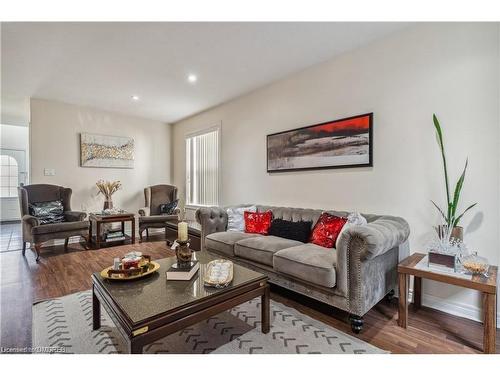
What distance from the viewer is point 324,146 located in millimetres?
2910

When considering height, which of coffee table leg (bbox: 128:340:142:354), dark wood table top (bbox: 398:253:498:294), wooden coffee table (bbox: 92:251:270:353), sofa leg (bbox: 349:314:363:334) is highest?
dark wood table top (bbox: 398:253:498:294)

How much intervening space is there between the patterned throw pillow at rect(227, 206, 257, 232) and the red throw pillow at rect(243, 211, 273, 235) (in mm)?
111

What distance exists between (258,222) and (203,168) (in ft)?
7.77

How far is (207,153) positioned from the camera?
193 inches

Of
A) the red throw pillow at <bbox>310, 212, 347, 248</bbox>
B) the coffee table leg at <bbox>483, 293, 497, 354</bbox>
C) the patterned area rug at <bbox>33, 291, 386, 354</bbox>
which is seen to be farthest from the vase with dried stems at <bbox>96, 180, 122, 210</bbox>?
the coffee table leg at <bbox>483, 293, 497, 354</bbox>

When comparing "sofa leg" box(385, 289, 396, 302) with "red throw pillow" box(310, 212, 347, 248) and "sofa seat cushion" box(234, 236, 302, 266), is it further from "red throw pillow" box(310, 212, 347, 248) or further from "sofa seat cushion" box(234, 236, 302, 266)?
"sofa seat cushion" box(234, 236, 302, 266)

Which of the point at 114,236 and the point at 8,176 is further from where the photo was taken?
the point at 8,176

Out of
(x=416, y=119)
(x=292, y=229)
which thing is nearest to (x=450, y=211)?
(x=416, y=119)

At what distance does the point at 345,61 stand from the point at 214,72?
62.2 inches

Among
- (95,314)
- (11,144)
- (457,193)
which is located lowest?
(95,314)

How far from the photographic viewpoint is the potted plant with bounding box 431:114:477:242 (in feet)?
6.22

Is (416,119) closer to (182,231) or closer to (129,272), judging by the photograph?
(182,231)

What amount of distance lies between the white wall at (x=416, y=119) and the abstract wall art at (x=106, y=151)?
351 centimetres
